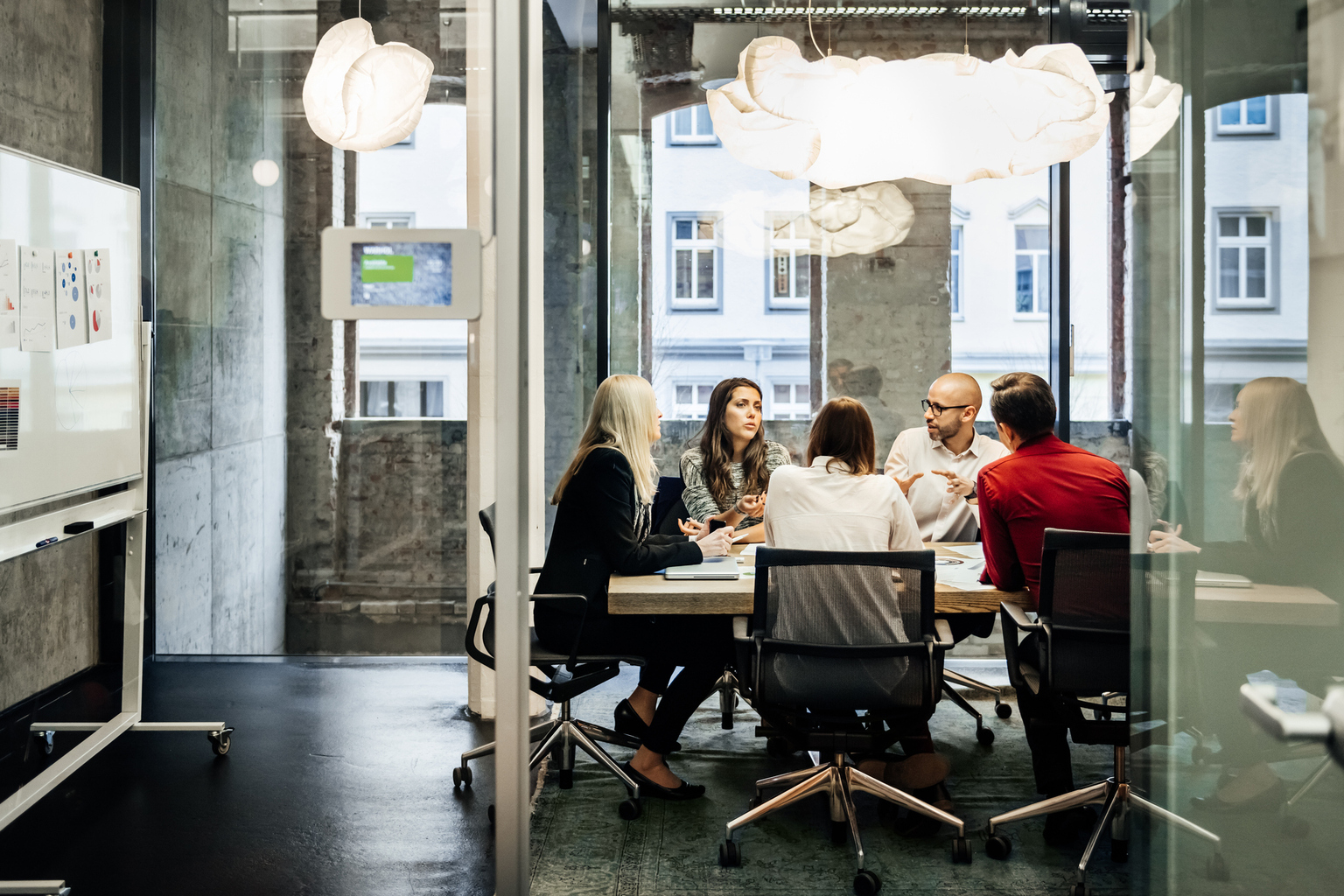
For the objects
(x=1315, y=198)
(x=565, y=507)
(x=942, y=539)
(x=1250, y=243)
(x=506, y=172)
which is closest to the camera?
(x=1315, y=198)

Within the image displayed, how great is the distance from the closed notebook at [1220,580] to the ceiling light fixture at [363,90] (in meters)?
2.47

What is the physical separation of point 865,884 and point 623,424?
1.52m

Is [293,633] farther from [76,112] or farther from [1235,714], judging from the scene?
[1235,714]

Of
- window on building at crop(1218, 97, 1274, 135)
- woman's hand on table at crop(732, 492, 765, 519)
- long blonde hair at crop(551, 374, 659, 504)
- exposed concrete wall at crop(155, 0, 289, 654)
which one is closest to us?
window on building at crop(1218, 97, 1274, 135)

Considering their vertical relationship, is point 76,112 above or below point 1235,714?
above

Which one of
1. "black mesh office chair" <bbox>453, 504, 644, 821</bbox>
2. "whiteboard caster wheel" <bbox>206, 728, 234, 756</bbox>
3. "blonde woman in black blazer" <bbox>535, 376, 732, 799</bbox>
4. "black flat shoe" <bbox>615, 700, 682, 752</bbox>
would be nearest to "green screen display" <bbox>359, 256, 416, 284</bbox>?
"black mesh office chair" <bbox>453, 504, 644, 821</bbox>

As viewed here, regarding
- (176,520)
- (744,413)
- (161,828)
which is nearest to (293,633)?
(176,520)

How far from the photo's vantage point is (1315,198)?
1160 mm

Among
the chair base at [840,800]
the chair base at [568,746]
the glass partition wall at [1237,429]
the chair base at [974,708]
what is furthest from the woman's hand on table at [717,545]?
the glass partition wall at [1237,429]

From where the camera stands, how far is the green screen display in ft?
6.30

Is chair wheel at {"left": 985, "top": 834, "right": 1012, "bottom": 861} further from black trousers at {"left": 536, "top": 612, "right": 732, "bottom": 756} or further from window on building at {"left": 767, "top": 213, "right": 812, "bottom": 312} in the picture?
window on building at {"left": 767, "top": 213, "right": 812, "bottom": 312}

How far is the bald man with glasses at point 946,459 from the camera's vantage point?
407 centimetres

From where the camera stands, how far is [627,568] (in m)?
3.10

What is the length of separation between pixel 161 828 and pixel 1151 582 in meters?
2.72
